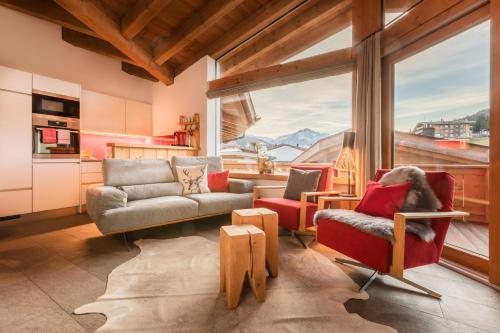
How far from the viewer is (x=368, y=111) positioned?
285 centimetres

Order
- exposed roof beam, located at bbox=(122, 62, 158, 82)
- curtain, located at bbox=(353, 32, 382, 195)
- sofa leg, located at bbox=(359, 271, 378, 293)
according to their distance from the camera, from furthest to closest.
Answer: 1. exposed roof beam, located at bbox=(122, 62, 158, 82)
2. curtain, located at bbox=(353, 32, 382, 195)
3. sofa leg, located at bbox=(359, 271, 378, 293)

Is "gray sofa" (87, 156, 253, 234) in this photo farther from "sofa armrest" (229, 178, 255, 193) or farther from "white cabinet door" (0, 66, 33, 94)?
"white cabinet door" (0, 66, 33, 94)

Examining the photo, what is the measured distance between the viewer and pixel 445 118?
8.02 ft

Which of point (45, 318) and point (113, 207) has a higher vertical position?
point (113, 207)

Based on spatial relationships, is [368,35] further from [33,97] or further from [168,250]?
[33,97]

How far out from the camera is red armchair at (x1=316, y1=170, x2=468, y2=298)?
165 cm

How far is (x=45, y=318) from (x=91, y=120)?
3853 mm

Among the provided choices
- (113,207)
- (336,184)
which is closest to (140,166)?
(113,207)

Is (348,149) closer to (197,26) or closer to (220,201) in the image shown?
(220,201)

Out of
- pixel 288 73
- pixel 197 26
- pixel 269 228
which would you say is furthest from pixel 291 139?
pixel 269 228

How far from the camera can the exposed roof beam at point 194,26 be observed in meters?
3.49

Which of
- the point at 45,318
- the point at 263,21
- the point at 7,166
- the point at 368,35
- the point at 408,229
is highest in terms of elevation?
the point at 263,21

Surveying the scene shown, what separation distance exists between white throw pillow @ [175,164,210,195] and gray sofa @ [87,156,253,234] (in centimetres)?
9

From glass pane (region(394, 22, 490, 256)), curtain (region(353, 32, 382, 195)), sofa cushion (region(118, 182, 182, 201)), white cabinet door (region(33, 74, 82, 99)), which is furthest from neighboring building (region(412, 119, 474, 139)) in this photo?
white cabinet door (region(33, 74, 82, 99))
